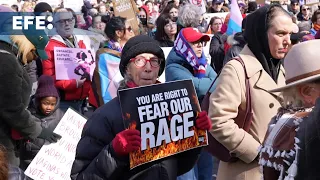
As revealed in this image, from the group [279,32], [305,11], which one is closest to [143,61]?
[279,32]

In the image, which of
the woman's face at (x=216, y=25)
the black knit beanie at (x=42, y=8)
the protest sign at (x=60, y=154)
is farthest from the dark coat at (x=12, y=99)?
the woman's face at (x=216, y=25)

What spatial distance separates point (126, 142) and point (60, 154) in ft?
7.63

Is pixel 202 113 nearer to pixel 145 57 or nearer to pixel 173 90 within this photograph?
pixel 173 90

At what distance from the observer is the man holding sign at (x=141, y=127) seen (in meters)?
3.01

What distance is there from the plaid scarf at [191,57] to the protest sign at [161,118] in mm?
2105

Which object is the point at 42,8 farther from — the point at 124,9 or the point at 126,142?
the point at 126,142

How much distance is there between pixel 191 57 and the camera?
544cm

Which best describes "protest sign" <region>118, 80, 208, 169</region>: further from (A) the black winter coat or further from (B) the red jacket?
(B) the red jacket

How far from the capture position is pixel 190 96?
334 centimetres

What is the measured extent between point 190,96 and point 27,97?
1693 mm

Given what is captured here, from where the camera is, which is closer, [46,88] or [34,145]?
[34,145]

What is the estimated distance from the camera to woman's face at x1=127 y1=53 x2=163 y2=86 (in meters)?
3.27

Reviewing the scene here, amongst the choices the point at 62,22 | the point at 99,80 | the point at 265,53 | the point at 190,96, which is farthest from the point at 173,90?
the point at 62,22

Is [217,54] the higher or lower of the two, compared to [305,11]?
lower
